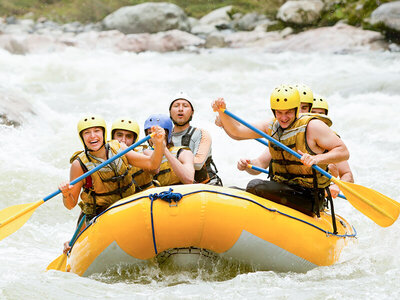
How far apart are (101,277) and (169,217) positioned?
694 millimetres

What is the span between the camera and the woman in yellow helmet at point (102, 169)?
4047 millimetres

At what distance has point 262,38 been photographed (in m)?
19.6

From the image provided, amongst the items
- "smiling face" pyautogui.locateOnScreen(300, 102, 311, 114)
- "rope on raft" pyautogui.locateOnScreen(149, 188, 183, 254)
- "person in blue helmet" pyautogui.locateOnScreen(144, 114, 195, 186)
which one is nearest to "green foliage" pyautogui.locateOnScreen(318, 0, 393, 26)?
"smiling face" pyautogui.locateOnScreen(300, 102, 311, 114)

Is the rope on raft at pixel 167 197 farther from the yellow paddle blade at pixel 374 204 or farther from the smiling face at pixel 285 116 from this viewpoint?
the yellow paddle blade at pixel 374 204

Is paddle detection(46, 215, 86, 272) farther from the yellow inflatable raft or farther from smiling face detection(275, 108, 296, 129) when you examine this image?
smiling face detection(275, 108, 296, 129)

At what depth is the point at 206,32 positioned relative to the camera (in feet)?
70.5

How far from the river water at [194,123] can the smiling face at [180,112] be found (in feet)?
4.89

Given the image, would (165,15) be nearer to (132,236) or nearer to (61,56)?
(61,56)

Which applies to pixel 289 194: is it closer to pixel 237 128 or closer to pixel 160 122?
pixel 237 128

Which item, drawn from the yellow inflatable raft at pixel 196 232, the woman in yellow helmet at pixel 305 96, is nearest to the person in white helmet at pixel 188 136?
the woman in yellow helmet at pixel 305 96

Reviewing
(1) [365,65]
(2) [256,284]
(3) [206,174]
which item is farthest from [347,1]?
(2) [256,284]

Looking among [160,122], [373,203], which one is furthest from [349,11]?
[160,122]

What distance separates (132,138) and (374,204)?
194cm

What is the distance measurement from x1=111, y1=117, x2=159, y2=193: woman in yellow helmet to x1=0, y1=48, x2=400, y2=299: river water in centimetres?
79
